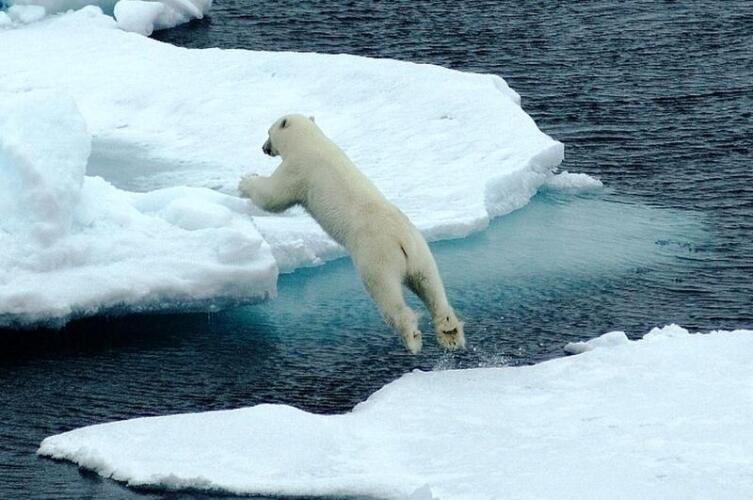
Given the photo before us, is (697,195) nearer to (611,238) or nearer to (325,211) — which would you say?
(611,238)

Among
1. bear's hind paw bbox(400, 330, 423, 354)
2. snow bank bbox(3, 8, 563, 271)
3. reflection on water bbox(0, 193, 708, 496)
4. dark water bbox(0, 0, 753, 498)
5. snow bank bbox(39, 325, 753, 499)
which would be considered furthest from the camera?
snow bank bbox(3, 8, 563, 271)

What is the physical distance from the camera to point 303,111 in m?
11.0

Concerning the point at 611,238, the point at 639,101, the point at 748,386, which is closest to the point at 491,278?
the point at 611,238

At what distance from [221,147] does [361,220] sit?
3733mm

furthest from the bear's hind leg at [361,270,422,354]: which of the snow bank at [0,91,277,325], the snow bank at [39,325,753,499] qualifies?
the snow bank at [0,91,277,325]

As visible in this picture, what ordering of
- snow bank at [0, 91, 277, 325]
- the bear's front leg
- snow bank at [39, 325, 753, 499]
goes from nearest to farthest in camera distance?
snow bank at [39, 325, 753, 499]
the bear's front leg
snow bank at [0, 91, 277, 325]

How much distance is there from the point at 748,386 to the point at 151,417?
2582 millimetres

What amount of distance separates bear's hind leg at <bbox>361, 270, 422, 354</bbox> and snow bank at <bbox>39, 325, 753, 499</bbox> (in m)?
0.31

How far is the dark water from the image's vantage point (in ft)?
23.7

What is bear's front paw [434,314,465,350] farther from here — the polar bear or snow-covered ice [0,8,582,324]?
snow-covered ice [0,8,582,324]

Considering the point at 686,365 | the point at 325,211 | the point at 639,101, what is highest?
the point at 325,211

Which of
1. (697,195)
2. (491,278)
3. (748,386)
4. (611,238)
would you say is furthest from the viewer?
(697,195)

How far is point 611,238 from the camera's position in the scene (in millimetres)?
9562

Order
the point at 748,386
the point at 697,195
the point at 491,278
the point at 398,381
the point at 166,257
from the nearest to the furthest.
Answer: the point at 748,386, the point at 398,381, the point at 166,257, the point at 491,278, the point at 697,195
